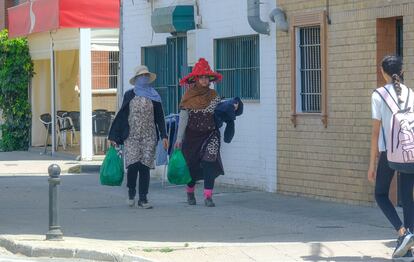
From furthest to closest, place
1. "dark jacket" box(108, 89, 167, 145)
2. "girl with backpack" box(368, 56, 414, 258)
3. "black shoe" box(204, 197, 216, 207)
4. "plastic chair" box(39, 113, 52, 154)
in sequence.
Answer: "plastic chair" box(39, 113, 52, 154), "black shoe" box(204, 197, 216, 207), "dark jacket" box(108, 89, 167, 145), "girl with backpack" box(368, 56, 414, 258)

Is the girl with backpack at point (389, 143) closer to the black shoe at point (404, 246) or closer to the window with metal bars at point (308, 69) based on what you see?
the black shoe at point (404, 246)

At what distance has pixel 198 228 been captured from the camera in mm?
12555

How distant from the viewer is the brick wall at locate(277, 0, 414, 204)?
45.5ft

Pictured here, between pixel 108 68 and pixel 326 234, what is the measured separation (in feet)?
46.0

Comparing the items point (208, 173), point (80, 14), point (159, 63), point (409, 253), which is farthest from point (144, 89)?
point (80, 14)

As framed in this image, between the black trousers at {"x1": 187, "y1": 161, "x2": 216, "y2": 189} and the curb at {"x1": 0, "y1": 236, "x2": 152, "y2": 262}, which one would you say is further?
the black trousers at {"x1": 187, "y1": 161, "x2": 216, "y2": 189}

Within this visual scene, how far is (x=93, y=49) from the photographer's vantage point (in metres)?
24.2

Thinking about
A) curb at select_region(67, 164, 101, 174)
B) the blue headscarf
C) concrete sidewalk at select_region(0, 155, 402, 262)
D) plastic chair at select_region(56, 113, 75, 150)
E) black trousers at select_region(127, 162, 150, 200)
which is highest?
the blue headscarf

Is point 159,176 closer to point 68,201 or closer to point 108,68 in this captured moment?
point 68,201

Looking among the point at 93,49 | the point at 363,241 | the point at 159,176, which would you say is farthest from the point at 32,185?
the point at 363,241

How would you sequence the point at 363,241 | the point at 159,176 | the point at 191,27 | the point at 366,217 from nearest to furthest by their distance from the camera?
the point at 363,241
the point at 366,217
the point at 191,27
the point at 159,176

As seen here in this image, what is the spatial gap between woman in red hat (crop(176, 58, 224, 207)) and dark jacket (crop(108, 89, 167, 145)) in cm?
29

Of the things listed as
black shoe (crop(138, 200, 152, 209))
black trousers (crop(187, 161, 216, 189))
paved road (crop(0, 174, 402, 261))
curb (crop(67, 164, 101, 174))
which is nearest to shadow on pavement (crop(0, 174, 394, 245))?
paved road (crop(0, 174, 402, 261))

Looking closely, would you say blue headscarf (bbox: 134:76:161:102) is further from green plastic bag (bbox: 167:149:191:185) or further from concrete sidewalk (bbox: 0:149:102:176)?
concrete sidewalk (bbox: 0:149:102:176)
